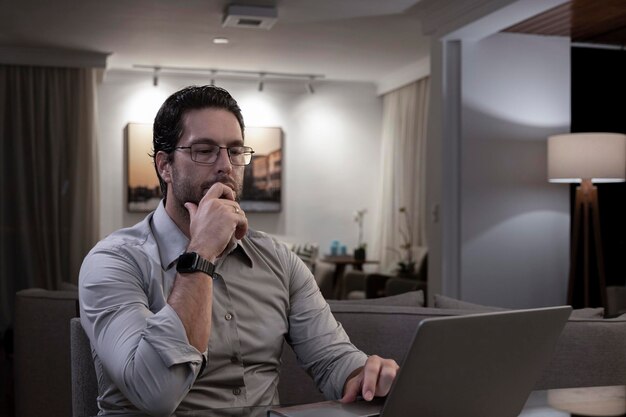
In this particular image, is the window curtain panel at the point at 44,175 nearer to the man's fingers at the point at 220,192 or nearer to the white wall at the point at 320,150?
the white wall at the point at 320,150

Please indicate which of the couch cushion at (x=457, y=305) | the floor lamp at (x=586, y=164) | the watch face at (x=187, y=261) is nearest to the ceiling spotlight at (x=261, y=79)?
the floor lamp at (x=586, y=164)

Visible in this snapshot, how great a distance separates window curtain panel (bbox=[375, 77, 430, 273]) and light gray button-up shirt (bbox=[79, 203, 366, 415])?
18.1 feet

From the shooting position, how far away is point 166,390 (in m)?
1.27

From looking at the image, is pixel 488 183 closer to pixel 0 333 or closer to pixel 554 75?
pixel 554 75

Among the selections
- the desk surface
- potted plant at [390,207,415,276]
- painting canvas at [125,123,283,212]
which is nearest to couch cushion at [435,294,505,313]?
potted plant at [390,207,415,276]

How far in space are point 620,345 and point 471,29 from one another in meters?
2.97

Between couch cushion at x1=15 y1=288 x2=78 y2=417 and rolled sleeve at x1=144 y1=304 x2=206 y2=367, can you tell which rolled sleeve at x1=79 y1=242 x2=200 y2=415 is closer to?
rolled sleeve at x1=144 y1=304 x2=206 y2=367

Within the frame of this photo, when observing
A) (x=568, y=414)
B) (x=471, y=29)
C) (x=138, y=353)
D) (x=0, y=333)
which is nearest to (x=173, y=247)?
(x=138, y=353)

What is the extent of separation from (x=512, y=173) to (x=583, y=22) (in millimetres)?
1064

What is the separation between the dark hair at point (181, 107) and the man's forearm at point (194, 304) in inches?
13.1

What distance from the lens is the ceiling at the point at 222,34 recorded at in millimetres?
5363

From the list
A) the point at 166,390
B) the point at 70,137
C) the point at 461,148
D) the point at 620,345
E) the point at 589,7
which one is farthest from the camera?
the point at 70,137

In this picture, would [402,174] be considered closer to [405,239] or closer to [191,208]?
[405,239]

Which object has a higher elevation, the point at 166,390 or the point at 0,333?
the point at 166,390
